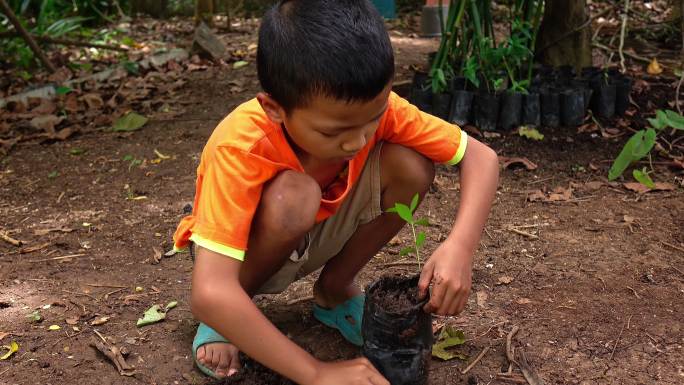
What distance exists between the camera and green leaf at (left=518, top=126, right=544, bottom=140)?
388cm

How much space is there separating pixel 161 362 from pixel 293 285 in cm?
62

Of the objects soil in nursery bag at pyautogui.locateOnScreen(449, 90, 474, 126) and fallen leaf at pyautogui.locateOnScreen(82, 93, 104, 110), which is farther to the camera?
fallen leaf at pyautogui.locateOnScreen(82, 93, 104, 110)

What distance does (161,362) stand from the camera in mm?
2166

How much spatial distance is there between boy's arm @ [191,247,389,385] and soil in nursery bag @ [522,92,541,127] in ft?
8.53

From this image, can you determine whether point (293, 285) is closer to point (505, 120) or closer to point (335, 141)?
point (335, 141)

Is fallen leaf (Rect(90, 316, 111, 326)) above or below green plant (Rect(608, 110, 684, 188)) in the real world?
below

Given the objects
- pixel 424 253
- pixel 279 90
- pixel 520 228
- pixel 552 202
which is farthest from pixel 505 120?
pixel 279 90

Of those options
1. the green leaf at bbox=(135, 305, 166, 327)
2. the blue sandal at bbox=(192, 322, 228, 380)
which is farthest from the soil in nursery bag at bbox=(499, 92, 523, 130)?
the blue sandal at bbox=(192, 322, 228, 380)

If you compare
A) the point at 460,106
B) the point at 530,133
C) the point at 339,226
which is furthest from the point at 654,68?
the point at 339,226

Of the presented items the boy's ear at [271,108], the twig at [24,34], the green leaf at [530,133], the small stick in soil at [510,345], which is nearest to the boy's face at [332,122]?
the boy's ear at [271,108]

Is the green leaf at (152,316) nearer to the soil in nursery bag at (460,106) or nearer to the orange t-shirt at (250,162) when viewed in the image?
the orange t-shirt at (250,162)

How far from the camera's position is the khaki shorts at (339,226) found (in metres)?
2.10

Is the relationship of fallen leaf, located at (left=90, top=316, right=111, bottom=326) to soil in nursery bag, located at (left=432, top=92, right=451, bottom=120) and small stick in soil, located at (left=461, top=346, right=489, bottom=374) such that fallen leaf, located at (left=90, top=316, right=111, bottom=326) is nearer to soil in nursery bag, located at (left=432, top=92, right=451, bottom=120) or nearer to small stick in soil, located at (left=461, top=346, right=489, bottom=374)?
small stick in soil, located at (left=461, top=346, right=489, bottom=374)

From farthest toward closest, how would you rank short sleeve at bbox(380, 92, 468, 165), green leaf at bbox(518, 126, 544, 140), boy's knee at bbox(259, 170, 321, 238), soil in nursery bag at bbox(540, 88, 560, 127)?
soil in nursery bag at bbox(540, 88, 560, 127) → green leaf at bbox(518, 126, 544, 140) → short sleeve at bbox(380, 92, 468, 165) → boy's knee at bbox(259, 170, 321, 238)
